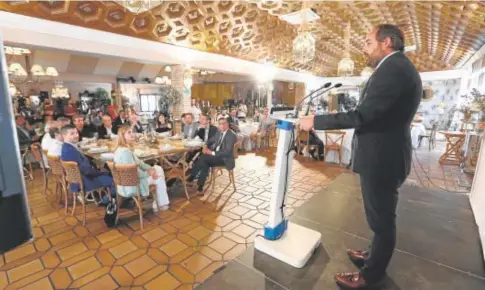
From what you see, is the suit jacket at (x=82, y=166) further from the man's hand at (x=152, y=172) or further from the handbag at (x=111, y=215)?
the man's hand at (x=152, y=172)

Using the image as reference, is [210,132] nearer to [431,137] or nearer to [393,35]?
[393,35]

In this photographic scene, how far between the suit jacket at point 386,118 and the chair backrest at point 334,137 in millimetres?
4448

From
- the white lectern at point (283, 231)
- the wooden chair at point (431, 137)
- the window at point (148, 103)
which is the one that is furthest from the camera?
the window at point (148, 103)

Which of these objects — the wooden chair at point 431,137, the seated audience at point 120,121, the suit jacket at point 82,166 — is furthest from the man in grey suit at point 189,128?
the wooden chair at point 431,137

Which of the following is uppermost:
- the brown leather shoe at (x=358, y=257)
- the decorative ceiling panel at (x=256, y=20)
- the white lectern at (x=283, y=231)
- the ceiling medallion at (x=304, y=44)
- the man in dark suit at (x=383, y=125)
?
the decorative ceiling panel at (x=256, y=20)

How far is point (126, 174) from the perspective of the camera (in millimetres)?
2785

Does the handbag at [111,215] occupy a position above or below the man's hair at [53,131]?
below

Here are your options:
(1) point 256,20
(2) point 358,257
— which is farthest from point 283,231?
(1) point 256,20

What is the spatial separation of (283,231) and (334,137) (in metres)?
4.35

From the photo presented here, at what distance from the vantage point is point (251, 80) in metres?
13.8

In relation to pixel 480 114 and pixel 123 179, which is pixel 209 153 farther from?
pixel 480 114

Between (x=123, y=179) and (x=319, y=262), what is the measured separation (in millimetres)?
2262

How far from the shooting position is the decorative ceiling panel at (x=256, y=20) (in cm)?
460


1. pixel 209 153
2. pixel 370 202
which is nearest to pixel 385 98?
pixel 370 202
